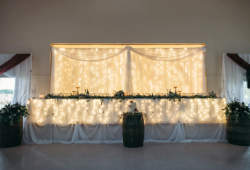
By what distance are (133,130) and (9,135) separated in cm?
276

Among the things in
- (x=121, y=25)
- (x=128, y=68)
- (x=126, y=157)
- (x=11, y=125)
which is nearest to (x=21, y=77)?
(x=11, y=125)

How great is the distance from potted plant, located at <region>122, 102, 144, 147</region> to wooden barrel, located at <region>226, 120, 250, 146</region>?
2.14m

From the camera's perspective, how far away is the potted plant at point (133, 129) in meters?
3.92

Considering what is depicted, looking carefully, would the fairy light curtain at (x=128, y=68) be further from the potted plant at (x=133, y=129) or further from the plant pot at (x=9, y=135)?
the plant pot at (x=9, y=135)

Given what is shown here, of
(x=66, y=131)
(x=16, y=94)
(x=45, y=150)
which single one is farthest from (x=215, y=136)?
(x=16, y=94)

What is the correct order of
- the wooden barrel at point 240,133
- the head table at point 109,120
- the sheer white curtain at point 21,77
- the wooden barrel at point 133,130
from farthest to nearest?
the sheer white curtain at point 21,77 < the head table at point 109,120 < the wooden barrel at point 240,133 < the wooden barrel at point 133,130

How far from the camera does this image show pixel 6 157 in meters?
3.34

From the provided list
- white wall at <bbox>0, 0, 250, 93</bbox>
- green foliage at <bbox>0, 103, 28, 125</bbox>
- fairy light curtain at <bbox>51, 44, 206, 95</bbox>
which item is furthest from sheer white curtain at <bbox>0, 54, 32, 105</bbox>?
green foliage at <bbox>0, 103, 28, 125</bbox>

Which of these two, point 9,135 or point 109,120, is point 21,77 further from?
point 109,120

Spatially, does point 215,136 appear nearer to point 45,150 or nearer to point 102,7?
point 45,150

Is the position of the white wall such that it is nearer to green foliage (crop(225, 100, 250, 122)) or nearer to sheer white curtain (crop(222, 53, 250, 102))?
sheer white curtain (crop(222, 53, 250, 102))

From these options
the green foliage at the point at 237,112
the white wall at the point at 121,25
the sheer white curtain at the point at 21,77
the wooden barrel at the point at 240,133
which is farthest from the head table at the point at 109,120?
the white wall at the point at 121,25

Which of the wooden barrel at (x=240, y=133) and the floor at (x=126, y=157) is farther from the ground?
the wooden barrel at (x=240, y=133)

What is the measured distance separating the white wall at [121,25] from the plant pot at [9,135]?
1332 millimetres
